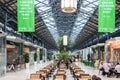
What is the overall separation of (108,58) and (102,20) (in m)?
15.8

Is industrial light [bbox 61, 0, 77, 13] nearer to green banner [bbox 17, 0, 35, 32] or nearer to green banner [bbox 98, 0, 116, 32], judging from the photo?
green banner [bbox 17, 0, 35, 32]

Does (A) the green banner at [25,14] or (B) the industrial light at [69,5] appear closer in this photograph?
(B) the industrial light at [69,5]

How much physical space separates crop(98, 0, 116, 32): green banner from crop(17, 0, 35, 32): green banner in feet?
12.9

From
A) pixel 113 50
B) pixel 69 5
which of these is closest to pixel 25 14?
pixel 69 5

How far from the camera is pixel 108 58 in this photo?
119ft

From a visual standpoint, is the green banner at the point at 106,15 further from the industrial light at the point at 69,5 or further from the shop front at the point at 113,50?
the shop front at the point at 113,50

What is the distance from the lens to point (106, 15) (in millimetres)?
20469

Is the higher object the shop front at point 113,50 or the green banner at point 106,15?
the green banner at point 106,15

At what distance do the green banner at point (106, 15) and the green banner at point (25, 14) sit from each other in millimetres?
3945

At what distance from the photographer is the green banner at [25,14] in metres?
19.6

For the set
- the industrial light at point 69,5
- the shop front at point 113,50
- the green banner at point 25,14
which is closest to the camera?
the industrial light at point 69,5

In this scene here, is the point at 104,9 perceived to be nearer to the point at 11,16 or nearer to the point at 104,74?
the point at 104,74

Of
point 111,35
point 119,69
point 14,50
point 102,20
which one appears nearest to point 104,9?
point 102,20

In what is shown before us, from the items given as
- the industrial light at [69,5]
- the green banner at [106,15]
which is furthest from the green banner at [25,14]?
the industrial light at [69,5]
